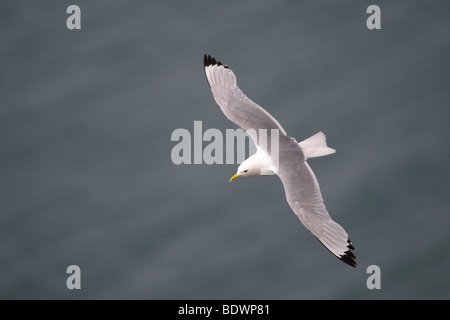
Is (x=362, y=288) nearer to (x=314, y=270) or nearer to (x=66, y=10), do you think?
(x=314, y=270)

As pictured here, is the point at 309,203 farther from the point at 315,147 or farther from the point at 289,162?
the point at 315,147

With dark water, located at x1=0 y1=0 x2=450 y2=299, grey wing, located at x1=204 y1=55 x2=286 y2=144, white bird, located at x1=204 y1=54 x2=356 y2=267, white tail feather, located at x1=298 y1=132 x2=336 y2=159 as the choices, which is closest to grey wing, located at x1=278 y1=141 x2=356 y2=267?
white bird, located at x1=204 y1=54 x2=356 y2=267

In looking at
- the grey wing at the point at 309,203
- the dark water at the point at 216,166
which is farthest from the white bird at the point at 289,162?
the dark water at the point at 216,166

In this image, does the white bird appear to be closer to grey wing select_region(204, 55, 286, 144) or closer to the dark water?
grey wing select_region(204, 55, 286, 144)

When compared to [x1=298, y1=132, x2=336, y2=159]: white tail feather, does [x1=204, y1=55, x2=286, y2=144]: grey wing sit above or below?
above

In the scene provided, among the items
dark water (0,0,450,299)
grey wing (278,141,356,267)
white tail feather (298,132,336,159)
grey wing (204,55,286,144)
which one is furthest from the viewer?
dark water (0,0,450,299)

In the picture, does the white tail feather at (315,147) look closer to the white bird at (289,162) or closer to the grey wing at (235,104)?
the white bird at (289,162)

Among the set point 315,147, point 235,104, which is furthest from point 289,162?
point 235,104
